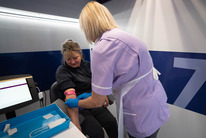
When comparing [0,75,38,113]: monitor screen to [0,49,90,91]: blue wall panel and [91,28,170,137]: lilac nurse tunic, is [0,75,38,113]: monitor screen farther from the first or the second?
[0,49,90,91]: blue wall panel

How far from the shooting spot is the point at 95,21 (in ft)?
2.11

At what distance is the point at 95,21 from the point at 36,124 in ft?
2.45

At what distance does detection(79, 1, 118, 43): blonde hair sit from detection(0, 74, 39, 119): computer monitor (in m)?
0.55

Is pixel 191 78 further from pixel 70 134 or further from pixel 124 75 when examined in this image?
pixel 70 134

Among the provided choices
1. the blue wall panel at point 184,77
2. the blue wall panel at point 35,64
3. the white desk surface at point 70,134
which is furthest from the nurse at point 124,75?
the blue wall panel at point 35,64

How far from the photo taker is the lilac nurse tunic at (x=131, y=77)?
59 centimetres

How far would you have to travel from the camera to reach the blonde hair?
0.65 metres

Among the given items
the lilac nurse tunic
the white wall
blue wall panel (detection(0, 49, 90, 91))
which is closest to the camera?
the lilac nurse tunic

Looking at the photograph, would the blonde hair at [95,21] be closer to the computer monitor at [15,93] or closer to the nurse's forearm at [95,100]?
the nurse's forearm at [95,100]

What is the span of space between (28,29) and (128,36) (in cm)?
137

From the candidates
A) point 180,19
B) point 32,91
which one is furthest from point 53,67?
point 180,19

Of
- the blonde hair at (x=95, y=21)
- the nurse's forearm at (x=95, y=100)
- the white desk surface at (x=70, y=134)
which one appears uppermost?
A: the blonde hair at (x=95, y=21)

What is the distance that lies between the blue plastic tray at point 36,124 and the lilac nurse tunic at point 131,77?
0.33m

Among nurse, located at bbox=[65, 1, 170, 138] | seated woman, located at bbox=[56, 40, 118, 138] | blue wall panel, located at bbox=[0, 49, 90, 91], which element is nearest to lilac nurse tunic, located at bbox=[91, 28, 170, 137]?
nurse, located at bbox=[65, 1, 170, 138]
